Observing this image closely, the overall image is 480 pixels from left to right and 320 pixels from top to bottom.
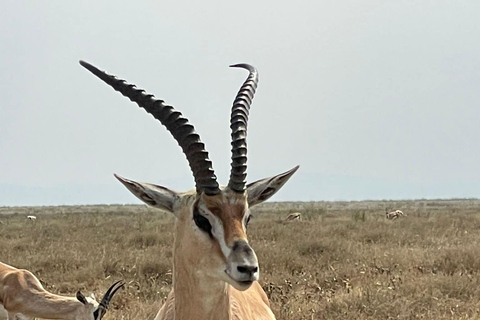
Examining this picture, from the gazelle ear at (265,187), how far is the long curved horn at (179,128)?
41 cm

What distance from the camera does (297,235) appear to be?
16375 mm

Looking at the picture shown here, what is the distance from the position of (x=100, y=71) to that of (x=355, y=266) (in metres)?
7.92

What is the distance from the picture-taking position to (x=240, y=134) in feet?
12.9

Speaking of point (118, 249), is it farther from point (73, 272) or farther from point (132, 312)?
point (132, 312)

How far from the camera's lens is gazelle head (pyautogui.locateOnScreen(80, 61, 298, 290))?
3.37 m

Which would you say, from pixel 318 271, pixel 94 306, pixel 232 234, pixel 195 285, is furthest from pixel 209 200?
pixel 318 271

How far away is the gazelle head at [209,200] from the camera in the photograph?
3373mm

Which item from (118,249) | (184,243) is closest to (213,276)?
(184,243)

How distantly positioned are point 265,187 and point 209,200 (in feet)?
1.95

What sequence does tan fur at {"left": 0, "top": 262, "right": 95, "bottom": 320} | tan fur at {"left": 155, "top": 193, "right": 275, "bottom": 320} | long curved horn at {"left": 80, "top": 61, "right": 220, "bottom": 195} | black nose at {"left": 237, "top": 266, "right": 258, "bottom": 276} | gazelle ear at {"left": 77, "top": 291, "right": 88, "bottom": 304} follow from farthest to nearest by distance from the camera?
tan fur at {"left": 0, "top": 262, "right": 95, "bottom": 320}, gazelle ear at {"left": 77, "top": 291, "right": 88, "bottom": 304}, long curved horn at {"left": 80, "top": 61, "right": 220, "bottom": 195}, tan fur at {"left": 155, "top": 193, "right": 275, "bottom": 320}, black nose at {"left": 237, "top": 266, "right": 258, "bottom": 276}

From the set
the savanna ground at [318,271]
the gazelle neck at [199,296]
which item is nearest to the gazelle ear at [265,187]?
the gazelle neck at [199,296]

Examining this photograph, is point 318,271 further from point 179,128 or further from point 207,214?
point 207,214

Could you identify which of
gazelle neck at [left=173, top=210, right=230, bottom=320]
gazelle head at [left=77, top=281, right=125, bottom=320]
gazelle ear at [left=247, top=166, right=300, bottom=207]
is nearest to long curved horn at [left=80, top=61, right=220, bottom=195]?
gazelle neck at [left=173, top=210, right=230, bottom=320]

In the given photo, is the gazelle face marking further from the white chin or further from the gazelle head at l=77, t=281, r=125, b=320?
the gazelle head at l=77, t=281, r=125, b=320
